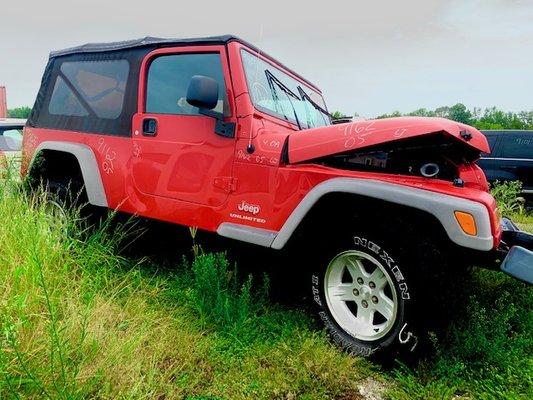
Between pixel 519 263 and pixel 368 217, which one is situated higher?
pixel 368 217

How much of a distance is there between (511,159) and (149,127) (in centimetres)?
665

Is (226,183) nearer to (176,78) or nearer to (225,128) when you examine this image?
(225,128)

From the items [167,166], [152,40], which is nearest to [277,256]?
[167,166]

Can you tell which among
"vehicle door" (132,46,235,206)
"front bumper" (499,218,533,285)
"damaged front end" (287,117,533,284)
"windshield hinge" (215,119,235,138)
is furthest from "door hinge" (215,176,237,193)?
"front bumper" (499,218,533,285)

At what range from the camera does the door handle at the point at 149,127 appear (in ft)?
9.02

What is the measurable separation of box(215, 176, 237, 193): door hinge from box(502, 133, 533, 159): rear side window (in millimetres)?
6458

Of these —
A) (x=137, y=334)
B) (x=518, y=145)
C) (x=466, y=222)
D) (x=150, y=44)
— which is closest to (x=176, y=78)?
(x=150, y=44)

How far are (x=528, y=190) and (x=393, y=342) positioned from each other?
6235 millimetres

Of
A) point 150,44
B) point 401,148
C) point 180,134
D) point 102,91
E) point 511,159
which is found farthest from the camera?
point 511,159

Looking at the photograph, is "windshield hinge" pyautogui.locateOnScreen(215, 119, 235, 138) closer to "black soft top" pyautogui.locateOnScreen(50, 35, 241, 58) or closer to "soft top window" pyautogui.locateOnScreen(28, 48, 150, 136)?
"black soft top" pyautogui.locateOnScreen(50, 35, 241, 58)

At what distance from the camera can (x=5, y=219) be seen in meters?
2.48

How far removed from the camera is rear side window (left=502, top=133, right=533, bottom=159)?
22.1 ft

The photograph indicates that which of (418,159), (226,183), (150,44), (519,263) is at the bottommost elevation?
(519,263)

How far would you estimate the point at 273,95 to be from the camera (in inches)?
108
